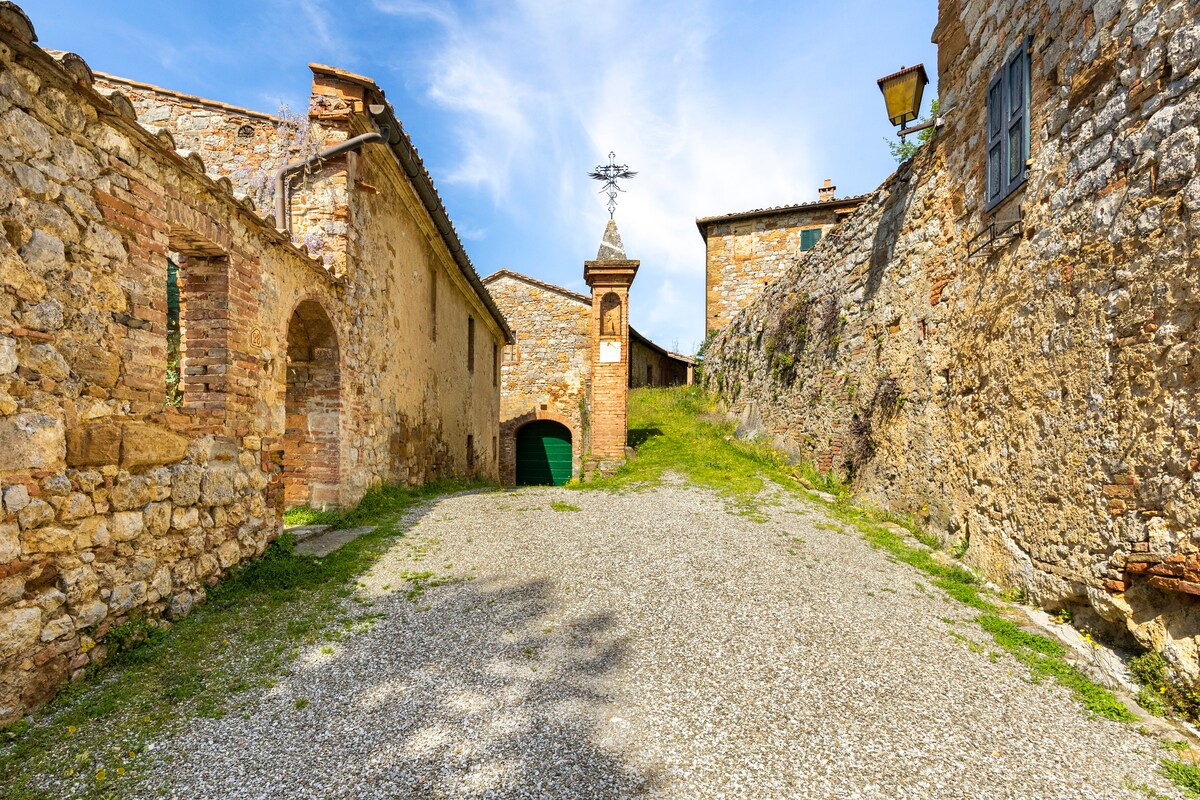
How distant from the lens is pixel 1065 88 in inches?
163

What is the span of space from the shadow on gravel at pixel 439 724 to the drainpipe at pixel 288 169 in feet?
16.0

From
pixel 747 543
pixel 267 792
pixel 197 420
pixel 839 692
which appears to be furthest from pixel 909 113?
pixel 267 792

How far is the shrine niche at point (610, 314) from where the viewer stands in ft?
35.6

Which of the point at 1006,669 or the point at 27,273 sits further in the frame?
the point at 1006,669

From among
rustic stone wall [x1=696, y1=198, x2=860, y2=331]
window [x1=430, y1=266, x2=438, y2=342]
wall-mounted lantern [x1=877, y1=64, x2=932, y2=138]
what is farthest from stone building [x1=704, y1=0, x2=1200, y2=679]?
rustic stone wall [x1=696, y1=198, x2=860, y2=331]

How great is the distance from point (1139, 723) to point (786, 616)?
6.20 ft

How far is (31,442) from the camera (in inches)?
110

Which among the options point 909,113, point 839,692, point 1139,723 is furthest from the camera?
point 909,113

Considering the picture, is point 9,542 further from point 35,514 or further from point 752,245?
point 752,245

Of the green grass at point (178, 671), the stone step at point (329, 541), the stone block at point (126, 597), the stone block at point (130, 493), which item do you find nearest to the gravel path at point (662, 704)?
the green grass at point (178, 671)

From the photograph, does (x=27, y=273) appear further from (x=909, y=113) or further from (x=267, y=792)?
(x=909, y=113)

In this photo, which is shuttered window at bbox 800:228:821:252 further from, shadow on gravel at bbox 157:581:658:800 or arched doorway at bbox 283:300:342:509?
shadow on gravel at bbox 157:581:658:800

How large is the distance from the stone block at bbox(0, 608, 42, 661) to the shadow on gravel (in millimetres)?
882

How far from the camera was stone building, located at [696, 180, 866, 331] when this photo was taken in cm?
1847
